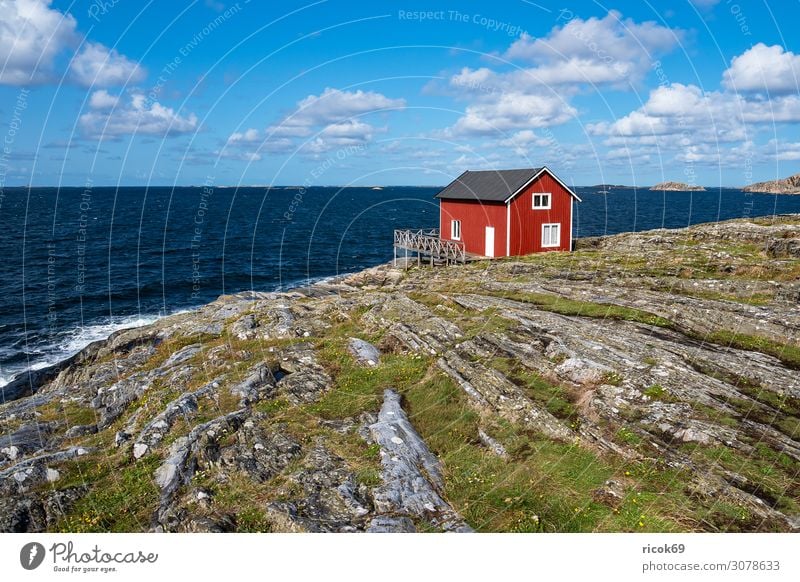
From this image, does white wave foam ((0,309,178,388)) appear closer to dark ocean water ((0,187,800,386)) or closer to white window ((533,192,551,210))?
dark ocean water ((0,187,800,386))

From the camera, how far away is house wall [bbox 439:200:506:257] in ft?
140

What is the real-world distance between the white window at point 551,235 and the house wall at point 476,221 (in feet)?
12.8

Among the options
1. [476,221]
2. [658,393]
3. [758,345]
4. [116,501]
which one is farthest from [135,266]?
[758,345]

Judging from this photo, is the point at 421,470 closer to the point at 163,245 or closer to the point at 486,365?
the point at 486,365

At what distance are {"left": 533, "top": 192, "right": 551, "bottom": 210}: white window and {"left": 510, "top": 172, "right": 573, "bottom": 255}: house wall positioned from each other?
25 cm

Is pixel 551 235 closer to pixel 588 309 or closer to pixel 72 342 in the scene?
pixel 588 309

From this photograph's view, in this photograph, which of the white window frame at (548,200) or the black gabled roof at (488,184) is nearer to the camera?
the black gabled roof at (488,184)

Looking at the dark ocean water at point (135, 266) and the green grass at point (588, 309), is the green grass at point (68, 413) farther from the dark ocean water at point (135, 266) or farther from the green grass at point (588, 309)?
the green grass at point (588, 309)

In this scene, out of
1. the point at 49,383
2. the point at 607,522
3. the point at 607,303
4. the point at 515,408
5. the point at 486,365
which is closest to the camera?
the point at 607,522

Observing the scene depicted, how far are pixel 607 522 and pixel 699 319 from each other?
498 inches

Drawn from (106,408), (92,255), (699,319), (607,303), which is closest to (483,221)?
(607,303)

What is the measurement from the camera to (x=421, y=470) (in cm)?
1223

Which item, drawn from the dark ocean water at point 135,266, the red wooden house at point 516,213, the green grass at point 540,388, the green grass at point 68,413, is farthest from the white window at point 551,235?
the green grass at point 68,413

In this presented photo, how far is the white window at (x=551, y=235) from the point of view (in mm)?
44000
